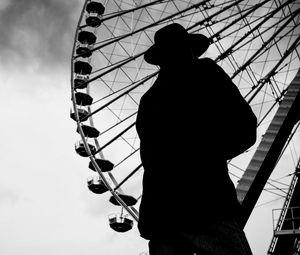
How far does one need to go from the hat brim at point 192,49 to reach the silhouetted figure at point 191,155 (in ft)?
0.07

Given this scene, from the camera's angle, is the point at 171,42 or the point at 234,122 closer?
the point at 234,122

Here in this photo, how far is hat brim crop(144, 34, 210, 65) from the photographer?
218cm

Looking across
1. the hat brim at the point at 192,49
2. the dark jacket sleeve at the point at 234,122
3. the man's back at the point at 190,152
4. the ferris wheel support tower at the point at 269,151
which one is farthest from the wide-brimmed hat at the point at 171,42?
the ferris wheel support tower at the point at 269,151

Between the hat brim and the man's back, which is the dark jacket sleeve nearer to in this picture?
the man's back

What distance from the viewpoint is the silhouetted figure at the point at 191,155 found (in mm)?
1815

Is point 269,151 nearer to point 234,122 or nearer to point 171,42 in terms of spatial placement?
point 171,42

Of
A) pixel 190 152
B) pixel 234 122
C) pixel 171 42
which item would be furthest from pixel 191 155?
pixel 171 42

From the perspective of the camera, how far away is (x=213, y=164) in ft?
6.21

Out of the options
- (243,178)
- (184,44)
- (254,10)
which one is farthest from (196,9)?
(184,44)

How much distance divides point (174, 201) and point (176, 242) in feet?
0.60

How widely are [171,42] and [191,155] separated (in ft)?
1.88

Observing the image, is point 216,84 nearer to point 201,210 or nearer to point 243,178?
point 201,210

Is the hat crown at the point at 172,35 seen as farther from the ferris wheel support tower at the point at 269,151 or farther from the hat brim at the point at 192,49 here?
the ferris wheel support tower at the point at 269,151

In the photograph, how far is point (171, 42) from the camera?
7.02 ft
